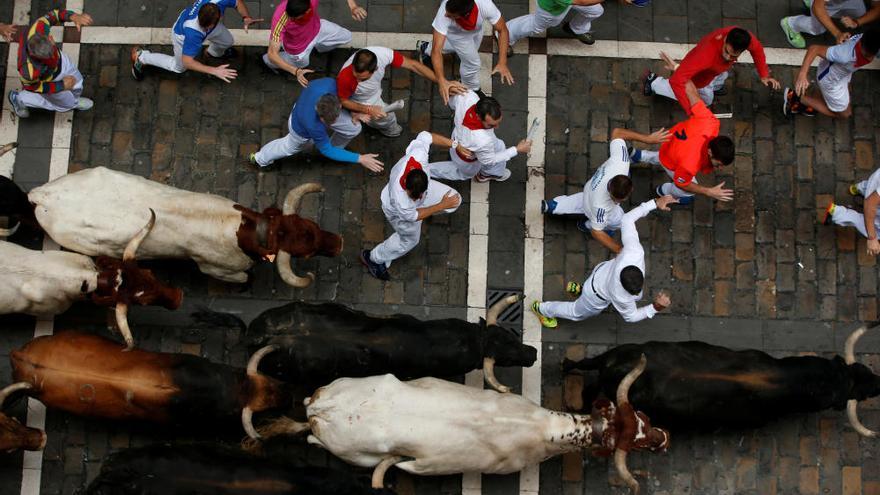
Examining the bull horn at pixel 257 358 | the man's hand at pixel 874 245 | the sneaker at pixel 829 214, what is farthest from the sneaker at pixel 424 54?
the man's hand at pixel 874 245

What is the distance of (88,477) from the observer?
1244 cm

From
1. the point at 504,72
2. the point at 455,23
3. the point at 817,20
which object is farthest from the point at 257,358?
the point at 817,20

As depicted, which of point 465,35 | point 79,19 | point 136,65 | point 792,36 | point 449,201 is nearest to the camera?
point 449,201

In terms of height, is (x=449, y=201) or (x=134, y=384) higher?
(x=449, y=201)

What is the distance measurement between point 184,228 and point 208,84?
116 inches

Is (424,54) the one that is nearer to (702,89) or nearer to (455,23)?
(455,23)

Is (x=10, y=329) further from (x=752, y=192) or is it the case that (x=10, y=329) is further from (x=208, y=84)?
(x=752, y=192)

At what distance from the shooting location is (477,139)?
1168 centimetres

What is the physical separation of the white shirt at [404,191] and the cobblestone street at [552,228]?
1.66 m

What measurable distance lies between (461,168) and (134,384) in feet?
16.0

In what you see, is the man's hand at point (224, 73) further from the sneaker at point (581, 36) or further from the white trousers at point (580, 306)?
the white trousers at point (580, 306)

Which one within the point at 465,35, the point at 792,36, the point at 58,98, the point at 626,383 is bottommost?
the point at 626,383

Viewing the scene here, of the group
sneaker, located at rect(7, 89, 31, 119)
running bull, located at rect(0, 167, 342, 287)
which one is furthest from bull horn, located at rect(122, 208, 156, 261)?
sneaker, located at rect(7, 89, 31, 119)

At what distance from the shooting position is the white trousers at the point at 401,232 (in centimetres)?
1176
